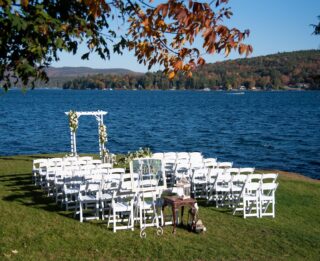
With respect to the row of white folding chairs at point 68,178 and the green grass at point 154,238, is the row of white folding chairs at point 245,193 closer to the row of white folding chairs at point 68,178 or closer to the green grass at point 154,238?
the green grass at point 154,238

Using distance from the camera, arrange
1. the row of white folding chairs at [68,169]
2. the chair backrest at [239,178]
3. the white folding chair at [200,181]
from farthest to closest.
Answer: the white folding chair at [200,181] < the row of white folding chairs at [68,169] < the chair backrest at [239,178]

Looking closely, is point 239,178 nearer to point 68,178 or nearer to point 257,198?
point 257,198

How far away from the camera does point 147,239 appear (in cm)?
1005

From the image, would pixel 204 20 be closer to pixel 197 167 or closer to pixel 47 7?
pixel 47 7

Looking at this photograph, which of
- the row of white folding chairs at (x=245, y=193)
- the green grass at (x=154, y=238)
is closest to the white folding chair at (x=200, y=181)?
the row of white folding chairs at (x=245, y=193)

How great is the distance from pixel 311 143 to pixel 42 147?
23.3m

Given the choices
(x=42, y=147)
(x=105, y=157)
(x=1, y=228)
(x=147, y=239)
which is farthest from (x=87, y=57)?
(x=42, y=147)

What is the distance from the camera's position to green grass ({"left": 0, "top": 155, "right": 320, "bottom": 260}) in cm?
918

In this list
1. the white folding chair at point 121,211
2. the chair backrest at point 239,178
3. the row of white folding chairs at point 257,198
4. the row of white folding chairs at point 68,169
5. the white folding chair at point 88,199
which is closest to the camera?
the white folding chair at point 121,211

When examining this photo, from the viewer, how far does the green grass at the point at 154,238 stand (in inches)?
361

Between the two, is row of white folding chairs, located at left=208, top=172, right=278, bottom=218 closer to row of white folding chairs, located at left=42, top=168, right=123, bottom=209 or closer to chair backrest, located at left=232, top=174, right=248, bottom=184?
chair backrest, located at left=232, top=174, right=248, bottom=184

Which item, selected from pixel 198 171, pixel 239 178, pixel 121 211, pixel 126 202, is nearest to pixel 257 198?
pixel 239 178

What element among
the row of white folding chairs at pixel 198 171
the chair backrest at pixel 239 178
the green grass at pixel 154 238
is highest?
the chair backrest at pixel 239 178

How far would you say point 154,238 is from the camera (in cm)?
1014
